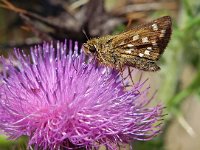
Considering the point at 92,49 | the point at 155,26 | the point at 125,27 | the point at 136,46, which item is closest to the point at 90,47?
the point at 92,49

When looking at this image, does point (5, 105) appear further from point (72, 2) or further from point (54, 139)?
point (72, 2)

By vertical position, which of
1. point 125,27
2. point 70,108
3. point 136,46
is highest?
point 125,27

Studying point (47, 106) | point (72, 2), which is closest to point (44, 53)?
point (47, 106)

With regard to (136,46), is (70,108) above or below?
below

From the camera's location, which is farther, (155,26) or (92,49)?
(92,49)

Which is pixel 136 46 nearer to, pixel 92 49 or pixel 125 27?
pixel 92 49

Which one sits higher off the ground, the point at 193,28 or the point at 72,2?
the point at 72,2
